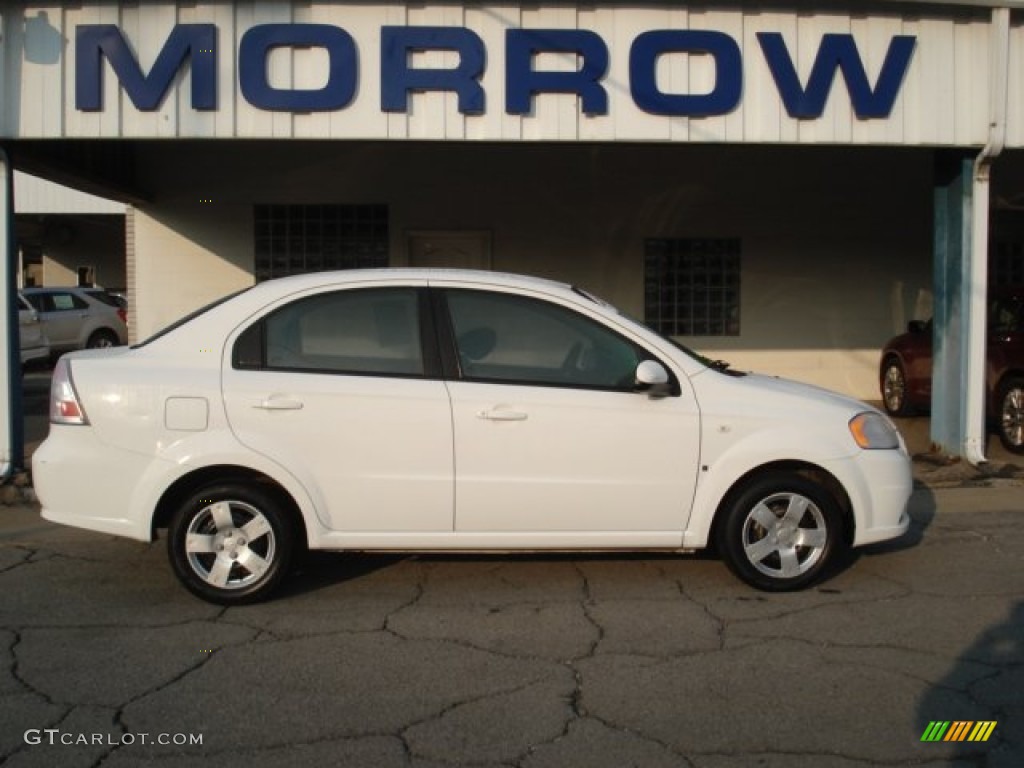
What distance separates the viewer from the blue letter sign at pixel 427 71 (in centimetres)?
823

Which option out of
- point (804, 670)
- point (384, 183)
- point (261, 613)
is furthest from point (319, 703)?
point (384, 183)

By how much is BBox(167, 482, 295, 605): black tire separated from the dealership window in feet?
27.8

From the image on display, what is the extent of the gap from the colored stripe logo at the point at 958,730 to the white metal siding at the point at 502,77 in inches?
220

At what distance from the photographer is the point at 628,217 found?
13070 millimetres

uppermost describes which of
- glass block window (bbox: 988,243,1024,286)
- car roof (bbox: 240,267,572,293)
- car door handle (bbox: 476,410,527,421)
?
glass block window (bbox: 988,243,1024,286)

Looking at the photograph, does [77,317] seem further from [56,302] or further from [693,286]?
[693,286]

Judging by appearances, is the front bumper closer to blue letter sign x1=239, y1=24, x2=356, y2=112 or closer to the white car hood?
the white car hood

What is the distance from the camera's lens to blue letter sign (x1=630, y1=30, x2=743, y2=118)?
27.6 ft

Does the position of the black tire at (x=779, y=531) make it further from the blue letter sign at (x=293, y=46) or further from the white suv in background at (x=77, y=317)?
the white suv in background at (x=77, y=317)

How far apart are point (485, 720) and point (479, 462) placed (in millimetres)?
1599

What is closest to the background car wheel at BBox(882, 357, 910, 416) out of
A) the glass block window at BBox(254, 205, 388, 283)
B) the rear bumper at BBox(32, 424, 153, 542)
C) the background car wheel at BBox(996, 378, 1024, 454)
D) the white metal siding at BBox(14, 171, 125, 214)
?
the background car wheel at BBox(996, 378, 1024, 454)

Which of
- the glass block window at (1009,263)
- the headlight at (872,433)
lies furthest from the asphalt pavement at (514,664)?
the glass block window at (1009,263)

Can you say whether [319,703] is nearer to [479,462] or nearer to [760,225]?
[479,462]

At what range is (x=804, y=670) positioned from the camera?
458cm
